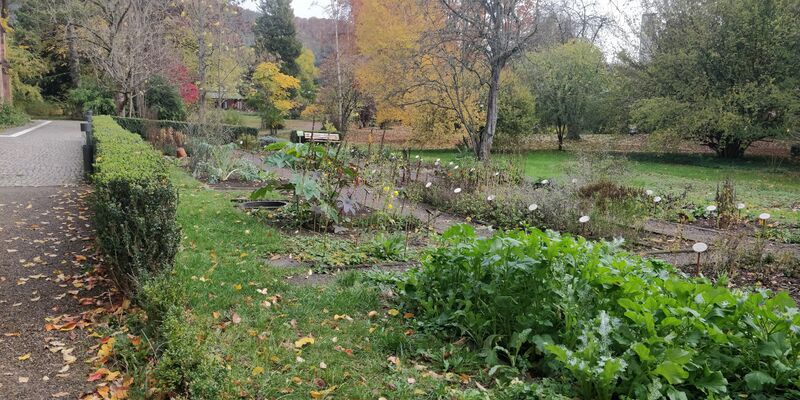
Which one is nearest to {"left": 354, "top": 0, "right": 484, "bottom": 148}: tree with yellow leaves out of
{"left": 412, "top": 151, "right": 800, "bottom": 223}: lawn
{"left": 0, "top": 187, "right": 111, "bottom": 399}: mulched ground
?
{"left": 412, "top": 151, "right": 800, "bottom": 223}: lawn

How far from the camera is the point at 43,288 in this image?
14.2 ft

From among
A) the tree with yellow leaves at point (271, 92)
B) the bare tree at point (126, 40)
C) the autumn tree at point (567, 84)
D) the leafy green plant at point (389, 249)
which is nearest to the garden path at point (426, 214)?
the leafy green plant at point (389, 249)

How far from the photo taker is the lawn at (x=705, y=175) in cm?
1050

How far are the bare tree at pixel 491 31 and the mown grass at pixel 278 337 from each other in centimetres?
900

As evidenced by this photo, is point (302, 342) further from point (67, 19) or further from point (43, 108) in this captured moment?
point (43, 108)

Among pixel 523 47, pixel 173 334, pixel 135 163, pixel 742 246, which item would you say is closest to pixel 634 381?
pixel 173 334

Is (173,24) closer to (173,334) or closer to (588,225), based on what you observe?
(588,225)

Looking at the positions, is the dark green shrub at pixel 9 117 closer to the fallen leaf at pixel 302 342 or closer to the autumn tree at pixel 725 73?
the fallen leaf at pixel 302 342

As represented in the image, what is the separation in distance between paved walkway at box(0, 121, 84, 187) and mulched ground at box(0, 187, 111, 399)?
10.1ft

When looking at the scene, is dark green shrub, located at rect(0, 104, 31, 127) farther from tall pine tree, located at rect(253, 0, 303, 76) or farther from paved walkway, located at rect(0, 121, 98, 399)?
paved walkway, located at rect(0, 121, 98, 399)

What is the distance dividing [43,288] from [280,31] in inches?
1429

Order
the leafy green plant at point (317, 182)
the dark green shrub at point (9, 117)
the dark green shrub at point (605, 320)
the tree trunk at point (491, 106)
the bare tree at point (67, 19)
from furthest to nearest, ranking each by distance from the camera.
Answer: the bare tree at point (67, 19), the dark green shrub at point (9, 117), the tree trunk at point (491, 106), the leafy green plant at point (317, 182), the dark green shrub at point (605, 320)

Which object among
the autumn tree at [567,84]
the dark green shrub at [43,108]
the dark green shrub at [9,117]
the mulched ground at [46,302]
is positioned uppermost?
the autumn tree at [567,84]

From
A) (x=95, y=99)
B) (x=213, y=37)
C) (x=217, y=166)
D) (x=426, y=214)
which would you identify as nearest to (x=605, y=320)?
(x=426, y=214)
